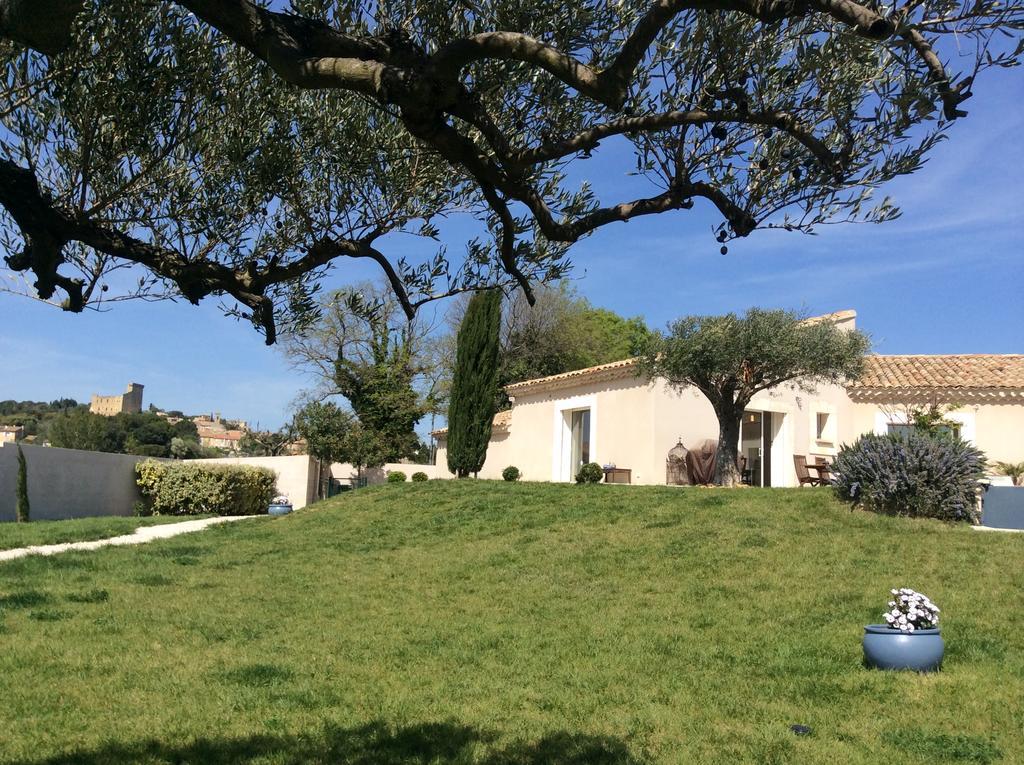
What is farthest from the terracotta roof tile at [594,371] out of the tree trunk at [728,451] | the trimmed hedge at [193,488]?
the trimmed hedge at [193,488]

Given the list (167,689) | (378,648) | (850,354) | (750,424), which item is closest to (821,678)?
(378,648)

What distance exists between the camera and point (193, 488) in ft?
79.3

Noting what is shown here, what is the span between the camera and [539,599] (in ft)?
32.7

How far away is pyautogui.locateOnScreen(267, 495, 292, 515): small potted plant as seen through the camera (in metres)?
23.4

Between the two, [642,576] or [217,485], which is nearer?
[642,576]

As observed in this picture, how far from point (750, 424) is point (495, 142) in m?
20.4

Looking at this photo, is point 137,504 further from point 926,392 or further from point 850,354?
point 926,392

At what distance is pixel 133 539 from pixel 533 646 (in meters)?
10.8

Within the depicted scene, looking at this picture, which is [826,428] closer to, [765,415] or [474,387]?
[765,415]

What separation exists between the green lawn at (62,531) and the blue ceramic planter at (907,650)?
13005mm

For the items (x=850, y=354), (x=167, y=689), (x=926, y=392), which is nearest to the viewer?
(x=167, y=689)

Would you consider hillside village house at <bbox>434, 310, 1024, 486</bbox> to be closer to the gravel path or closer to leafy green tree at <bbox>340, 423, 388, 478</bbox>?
leafy green tree at <bbox>340, 423, 388, 478</bbox>

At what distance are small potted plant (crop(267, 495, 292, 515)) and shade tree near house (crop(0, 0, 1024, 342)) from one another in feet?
60.3

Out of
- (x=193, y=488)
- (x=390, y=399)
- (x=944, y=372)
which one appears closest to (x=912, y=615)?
(x=944, y=372)
